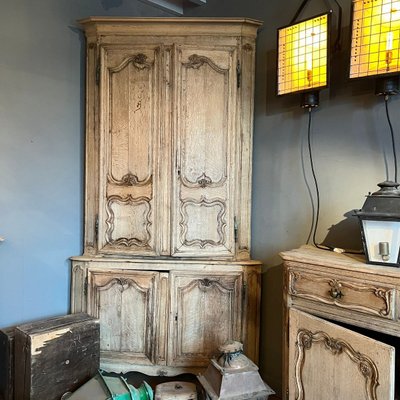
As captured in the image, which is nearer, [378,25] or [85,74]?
[378,25]

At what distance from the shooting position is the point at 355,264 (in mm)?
1438

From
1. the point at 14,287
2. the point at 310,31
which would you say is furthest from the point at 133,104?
the point at 14,287

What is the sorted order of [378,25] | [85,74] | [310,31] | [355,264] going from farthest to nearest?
1. [85,74]
2. [310,31]
3. [378,25]
4. [355,264]

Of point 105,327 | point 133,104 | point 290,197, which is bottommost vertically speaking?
point 105,327

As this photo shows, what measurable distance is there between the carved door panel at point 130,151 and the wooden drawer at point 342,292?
0.85m

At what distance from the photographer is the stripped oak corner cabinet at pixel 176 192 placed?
2131 millimetres

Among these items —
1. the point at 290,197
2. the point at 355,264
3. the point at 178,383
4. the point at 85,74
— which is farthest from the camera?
the point at 85,74

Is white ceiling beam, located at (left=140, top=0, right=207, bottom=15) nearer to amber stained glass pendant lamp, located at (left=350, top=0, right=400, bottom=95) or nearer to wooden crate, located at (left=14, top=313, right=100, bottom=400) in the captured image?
amber stained glass pendant lamp, located at (left=350, top=0, right=400, bottom=95)

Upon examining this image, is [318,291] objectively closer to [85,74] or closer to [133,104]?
[133,104]

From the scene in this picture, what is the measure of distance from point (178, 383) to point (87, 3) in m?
2.18

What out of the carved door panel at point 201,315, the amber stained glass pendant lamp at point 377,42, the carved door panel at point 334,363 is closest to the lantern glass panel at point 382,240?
the carved door panel at point 334,363

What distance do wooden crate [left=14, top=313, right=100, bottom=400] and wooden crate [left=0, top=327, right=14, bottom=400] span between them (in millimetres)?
42

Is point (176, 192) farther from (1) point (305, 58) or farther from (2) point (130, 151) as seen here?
(1) point (305, 58)

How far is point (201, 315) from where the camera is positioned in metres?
2.14
